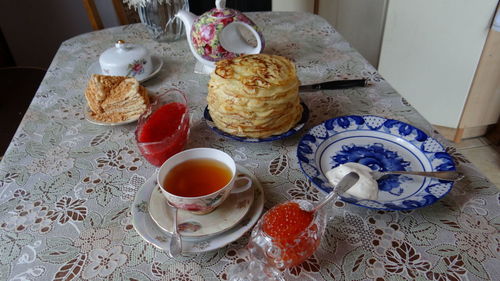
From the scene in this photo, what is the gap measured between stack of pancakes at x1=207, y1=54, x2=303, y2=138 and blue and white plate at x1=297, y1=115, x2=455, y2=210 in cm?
8

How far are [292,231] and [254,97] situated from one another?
1.04ft

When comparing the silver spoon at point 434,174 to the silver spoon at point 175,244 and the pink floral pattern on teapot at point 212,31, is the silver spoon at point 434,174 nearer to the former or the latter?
the silver spoon at point 175,244

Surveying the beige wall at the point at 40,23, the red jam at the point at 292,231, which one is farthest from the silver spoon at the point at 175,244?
the beige wall at the point at 40,23

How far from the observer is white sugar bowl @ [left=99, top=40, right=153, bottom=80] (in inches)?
42.4

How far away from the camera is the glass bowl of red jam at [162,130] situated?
788 mm

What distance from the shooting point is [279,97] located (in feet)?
2.62

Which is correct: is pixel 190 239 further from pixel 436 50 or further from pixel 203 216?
pixel 436 50

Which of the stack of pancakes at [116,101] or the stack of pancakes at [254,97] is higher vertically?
the stack of pancakes at [254,97]

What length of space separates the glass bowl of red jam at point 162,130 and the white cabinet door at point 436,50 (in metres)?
1.50

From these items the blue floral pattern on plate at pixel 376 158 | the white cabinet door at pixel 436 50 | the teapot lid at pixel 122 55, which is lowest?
the white cabinet door at pixel 436 50

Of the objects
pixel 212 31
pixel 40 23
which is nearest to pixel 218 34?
pixel 212 31

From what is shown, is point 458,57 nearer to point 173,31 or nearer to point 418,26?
point 418,26

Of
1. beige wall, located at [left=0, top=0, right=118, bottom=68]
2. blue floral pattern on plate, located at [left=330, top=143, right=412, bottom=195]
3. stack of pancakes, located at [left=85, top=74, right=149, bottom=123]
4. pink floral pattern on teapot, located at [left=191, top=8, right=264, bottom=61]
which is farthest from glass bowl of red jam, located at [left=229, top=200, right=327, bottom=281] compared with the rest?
beige wall, located at [left=0, top=0, right=118, bottom=68]

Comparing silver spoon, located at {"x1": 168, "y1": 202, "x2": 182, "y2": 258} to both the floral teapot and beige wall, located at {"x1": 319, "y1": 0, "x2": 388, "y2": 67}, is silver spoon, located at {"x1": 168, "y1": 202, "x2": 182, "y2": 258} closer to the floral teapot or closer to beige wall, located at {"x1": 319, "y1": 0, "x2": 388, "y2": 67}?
the floral teapot
